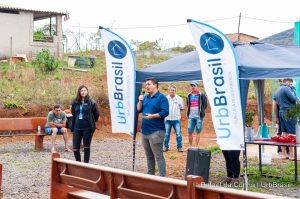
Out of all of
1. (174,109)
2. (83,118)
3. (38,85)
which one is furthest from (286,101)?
(38,85)

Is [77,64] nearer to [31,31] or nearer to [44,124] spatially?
[31,31]

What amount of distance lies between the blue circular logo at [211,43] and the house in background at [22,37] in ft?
67.7

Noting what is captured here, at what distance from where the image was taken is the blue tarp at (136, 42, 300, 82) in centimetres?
816

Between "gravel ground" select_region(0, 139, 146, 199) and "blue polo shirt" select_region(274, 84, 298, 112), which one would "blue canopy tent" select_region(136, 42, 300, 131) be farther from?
"gravel ground" select_region(0, 139, 146, 199)

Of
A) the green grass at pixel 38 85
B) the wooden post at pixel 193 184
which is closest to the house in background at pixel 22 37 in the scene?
the green grass at pixel 38 85

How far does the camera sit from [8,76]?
22.7m

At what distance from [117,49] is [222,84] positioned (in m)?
2.93

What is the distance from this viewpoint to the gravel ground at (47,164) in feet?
28.1

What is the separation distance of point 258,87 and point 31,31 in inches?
781

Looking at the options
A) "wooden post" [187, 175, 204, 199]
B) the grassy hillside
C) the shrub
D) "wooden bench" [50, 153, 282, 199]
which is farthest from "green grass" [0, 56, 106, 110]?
"wooden post" [187, 175, 204, 199]

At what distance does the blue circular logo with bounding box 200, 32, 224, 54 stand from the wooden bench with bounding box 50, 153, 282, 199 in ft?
9.66

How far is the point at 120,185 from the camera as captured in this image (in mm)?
5117

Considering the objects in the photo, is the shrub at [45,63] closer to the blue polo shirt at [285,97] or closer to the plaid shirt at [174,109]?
the plaid shirt at [174,109]

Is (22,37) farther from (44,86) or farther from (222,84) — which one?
(222,84)
